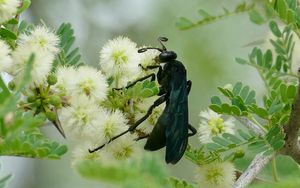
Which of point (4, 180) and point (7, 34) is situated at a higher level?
point (7, 34)

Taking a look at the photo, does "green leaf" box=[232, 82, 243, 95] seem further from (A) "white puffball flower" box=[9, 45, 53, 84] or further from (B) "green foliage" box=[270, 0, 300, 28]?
(A) "white puffball flower" box=[9, 45, 53, 84]

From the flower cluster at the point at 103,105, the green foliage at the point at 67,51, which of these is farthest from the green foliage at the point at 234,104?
the green foliage at the point at 67,51

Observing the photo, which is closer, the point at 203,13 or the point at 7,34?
the point at 7,34

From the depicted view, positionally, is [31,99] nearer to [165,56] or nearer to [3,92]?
[3,92]

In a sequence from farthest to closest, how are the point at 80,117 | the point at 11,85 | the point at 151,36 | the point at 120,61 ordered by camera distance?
the point at 151,36
the point at 120,61
the point at 80,117
the point at 11,85

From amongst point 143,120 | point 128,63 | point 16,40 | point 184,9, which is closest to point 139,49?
point 128,63

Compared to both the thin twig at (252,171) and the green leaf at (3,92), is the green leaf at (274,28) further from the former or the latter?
the green leaf at (3,92)

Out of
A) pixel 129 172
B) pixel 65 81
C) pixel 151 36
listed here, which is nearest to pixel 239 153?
pixel 65 81

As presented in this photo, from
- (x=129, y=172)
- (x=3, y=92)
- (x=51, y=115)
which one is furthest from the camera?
(x=51, y=115)
